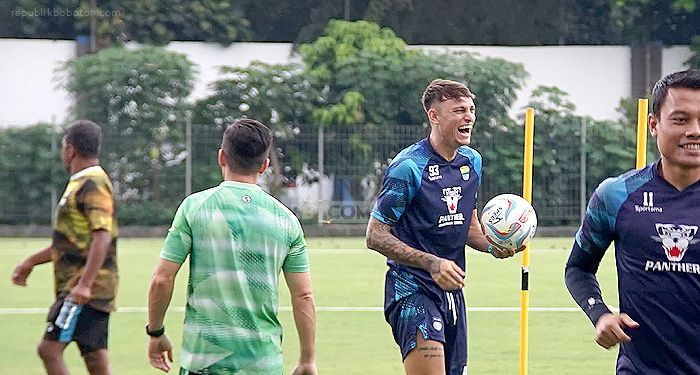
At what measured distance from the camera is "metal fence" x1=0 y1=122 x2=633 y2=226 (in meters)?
29.9

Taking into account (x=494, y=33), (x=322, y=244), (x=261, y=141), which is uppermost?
(x=494, y=33)

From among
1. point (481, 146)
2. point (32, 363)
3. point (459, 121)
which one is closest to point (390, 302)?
point (459, 121)

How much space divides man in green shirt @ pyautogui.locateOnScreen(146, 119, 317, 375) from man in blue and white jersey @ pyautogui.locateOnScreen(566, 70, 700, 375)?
1599 mm

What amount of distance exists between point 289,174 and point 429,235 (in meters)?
22.6

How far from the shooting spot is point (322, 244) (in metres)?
26.8

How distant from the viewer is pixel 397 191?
26.6ft

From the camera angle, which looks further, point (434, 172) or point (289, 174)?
point (289, 174)

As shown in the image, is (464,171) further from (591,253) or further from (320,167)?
(320,167)

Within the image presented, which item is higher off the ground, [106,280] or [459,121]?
[459,121]

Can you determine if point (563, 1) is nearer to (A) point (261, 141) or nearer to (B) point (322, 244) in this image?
(B) point (322, 244)

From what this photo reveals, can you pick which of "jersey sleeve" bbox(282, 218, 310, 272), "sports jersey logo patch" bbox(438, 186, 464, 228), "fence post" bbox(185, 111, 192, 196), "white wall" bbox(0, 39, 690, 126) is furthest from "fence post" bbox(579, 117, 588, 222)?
"jersey sleeve" bbox(282, 218, 310, 272)

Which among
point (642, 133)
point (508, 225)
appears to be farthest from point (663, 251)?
point (642, 133)

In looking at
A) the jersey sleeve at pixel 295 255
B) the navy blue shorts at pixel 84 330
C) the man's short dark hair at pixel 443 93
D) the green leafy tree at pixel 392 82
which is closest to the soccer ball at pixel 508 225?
the man's short dark hair at pixel 443 93

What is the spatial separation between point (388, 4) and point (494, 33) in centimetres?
398
